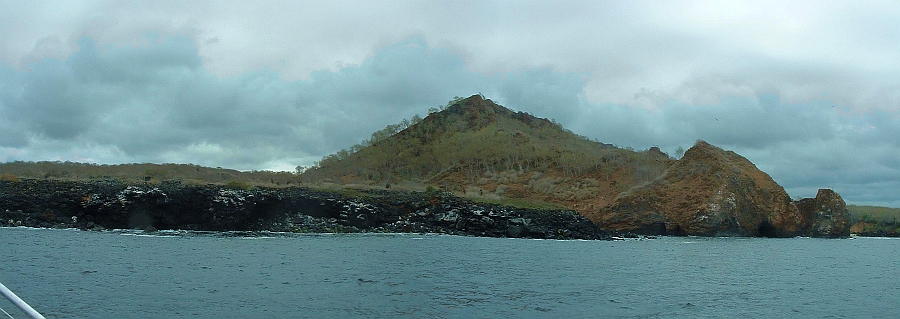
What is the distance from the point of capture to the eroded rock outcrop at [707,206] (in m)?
104

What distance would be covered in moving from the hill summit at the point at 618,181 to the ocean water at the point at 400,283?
176 ft

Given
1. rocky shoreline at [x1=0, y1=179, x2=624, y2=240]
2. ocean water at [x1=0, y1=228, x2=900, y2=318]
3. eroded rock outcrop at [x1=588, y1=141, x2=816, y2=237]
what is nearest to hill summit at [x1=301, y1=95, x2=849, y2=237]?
eroded rock outcrop at [x1=588, y1=141, x2=816, y2=237]

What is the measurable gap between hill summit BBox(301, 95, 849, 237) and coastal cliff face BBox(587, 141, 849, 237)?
169 millimetres

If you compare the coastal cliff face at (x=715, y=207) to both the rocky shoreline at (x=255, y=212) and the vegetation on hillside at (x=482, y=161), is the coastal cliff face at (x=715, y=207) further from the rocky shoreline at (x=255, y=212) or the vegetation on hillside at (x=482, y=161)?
the vegetation on hillside at (x=482, y=161)

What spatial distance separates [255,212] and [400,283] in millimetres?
48565

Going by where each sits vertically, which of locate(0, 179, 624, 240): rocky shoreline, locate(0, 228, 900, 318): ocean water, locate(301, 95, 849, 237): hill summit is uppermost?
locate(301, 95, 849, 237): hill summit

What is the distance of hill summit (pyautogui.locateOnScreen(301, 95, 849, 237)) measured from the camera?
107 metres

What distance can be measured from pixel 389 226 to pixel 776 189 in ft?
247

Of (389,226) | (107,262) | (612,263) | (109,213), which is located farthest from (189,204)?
(612,263)

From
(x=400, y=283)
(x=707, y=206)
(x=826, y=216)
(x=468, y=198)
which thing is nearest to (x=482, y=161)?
(x=468, y=198)

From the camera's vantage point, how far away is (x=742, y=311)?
27641 millimetres

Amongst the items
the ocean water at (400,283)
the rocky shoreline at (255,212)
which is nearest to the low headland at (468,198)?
the rocky shoreline at (255,212)

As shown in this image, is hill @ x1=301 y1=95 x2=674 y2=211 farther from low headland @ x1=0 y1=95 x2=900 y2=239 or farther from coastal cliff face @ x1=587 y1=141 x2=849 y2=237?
coastal cliff face @ x1=587 y1=141 x2=849 y2=237

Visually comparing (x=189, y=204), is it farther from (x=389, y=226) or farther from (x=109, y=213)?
(x=389, y=226)
